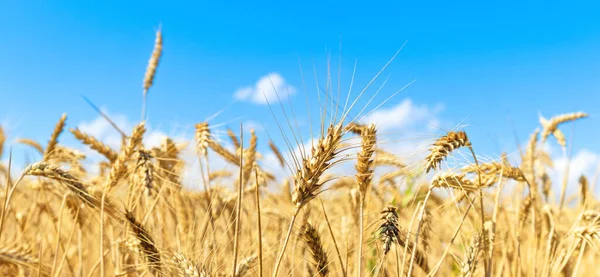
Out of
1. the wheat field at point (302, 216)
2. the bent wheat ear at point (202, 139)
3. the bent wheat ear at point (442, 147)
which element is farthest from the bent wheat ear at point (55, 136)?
the bent wheat ear at point (442, 147)

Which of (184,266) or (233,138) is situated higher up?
(233,138)

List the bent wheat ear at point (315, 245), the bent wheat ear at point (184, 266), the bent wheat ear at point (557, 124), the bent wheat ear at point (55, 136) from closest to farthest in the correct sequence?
the bent wheat ear at point (184, 266) → the bent wheat ear at point (315, 245) → the bent wheat ear at point (55, 136) → the bent wheat ear at point (557, 124)

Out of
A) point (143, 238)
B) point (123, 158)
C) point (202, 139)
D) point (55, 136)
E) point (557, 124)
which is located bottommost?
point (143, 238)

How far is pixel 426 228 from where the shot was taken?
2.12 meters

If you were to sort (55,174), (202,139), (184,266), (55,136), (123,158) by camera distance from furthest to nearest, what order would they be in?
1. (55,136)
2. (202,139)
3. (123,158)
4. (55,174)
5. (184,266)

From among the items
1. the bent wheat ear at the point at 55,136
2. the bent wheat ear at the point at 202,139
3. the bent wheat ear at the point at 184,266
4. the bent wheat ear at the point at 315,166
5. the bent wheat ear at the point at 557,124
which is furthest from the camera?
the bent wheat ear at the point at 557,124

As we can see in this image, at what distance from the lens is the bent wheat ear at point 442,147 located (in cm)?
172

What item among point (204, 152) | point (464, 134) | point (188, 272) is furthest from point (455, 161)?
point (204, 152)

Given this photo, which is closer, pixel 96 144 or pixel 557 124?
pixel 96 144

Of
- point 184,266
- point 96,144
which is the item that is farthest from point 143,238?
point 96,144

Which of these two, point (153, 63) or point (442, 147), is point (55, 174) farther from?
point (153, 63)

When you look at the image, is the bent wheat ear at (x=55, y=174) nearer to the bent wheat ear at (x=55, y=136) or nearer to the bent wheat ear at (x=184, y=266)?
the bent wheat ear at (x=184, y=266)

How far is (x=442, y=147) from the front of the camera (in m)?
1.72

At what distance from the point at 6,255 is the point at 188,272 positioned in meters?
1.08
